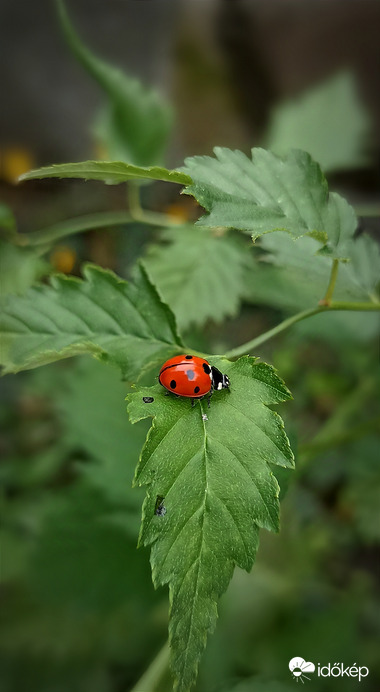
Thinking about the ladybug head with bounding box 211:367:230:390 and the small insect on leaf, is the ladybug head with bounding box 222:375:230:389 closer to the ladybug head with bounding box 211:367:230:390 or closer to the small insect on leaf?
the ladybug head with bounding box 211:367:230:390

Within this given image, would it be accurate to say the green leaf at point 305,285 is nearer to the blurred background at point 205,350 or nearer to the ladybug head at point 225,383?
the blurred background at point 205,350

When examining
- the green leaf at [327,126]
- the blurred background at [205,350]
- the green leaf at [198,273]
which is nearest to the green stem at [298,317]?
the blurred background at [205,350]

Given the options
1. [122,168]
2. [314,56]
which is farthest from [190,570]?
[314,56]

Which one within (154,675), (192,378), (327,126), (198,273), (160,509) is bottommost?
(154,675)

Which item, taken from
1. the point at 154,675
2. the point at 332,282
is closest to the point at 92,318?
the point at 332,282

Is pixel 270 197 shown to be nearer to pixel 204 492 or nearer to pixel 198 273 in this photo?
pixel 204 492

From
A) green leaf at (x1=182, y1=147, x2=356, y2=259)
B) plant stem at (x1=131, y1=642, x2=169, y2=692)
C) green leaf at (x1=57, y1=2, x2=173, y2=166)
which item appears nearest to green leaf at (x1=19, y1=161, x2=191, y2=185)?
green leaf at (x1=182, y1=147, x2=356, y2=259)
